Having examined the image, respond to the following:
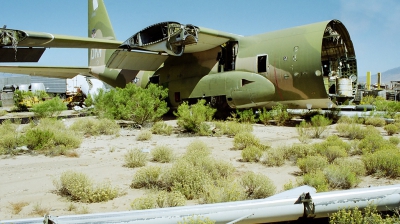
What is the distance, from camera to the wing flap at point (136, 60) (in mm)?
14308

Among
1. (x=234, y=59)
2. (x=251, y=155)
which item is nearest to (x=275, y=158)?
(x=251, y=155)

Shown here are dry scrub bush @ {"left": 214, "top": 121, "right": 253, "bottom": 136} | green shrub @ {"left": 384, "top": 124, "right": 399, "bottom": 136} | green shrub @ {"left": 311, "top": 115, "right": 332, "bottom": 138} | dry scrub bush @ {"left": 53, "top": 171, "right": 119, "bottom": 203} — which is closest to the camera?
dry scrub bush @ {"left": 53, "top": 171, "right": 119, "bottom": 203}

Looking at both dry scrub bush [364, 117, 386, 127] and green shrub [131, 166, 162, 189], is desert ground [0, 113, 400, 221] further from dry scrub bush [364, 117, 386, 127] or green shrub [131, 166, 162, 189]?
dry scrub bush [364, 117, 386, 127]

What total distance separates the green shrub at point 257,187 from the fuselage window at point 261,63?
8.71 metres

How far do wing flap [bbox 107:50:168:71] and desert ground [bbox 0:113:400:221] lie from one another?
444 centimetres

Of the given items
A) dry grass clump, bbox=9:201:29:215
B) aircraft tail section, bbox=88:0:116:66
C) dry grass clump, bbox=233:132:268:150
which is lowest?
dry grass clump, bbox=9:201:29:215

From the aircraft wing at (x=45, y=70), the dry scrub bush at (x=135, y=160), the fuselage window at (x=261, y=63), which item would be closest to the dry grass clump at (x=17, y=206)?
the dry scrub bush at (x=135, y=160)

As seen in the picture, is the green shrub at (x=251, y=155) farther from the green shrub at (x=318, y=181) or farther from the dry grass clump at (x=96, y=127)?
the dry grass clump at (x=96, y=127)

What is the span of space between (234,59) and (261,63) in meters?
1.37

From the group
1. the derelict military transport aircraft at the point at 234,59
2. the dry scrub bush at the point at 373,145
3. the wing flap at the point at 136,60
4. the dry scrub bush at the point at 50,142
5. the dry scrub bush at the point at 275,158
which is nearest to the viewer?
the dry scrub bush at the point at 275,158

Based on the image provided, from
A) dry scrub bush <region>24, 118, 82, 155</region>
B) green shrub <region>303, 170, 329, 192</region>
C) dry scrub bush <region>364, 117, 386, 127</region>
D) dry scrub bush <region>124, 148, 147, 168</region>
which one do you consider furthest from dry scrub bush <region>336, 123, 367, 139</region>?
dry scrub bush <region>24, 118, 82, 155</region>

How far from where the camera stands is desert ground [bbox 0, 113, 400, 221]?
15.7 feet

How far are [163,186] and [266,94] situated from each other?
854 cm

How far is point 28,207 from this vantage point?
4.71 metres
